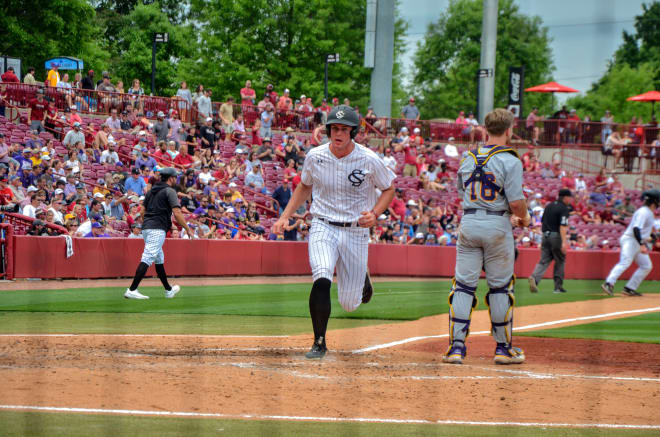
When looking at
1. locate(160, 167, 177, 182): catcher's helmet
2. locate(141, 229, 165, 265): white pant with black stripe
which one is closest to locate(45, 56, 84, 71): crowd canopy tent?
locate(160, 167, 177, 182): catcher's helmet

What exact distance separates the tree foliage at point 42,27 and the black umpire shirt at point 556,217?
26.9m

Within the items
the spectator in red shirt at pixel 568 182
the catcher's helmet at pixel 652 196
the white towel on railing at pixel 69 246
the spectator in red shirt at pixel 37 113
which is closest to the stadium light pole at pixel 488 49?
the spectator in red shirt at pixel 568 182

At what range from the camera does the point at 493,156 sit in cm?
761

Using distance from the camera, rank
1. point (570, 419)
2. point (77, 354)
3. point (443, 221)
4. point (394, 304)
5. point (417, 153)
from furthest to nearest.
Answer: point (417, 153)
point (443, 221)
point (394, 304)
point (77, 354)
point (570, 419)

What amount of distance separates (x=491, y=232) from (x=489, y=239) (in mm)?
62

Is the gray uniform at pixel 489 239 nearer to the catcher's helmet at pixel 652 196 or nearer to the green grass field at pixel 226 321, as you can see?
the green grass field at pixel 226 321

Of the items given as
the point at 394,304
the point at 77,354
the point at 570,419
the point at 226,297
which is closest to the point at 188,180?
the point at 226,297

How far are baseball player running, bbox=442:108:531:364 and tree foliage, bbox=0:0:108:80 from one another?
33.4m

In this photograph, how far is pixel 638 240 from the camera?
16.5 meters

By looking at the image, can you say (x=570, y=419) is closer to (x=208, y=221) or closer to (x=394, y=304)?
(x=394, y=304)

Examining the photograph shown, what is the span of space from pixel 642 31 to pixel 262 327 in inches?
2928

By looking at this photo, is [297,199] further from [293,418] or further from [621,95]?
[621,95]

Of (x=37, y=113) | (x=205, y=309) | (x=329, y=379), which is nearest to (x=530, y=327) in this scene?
(x=205, y=309)

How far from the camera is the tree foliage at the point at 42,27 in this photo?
38719 millimetres
